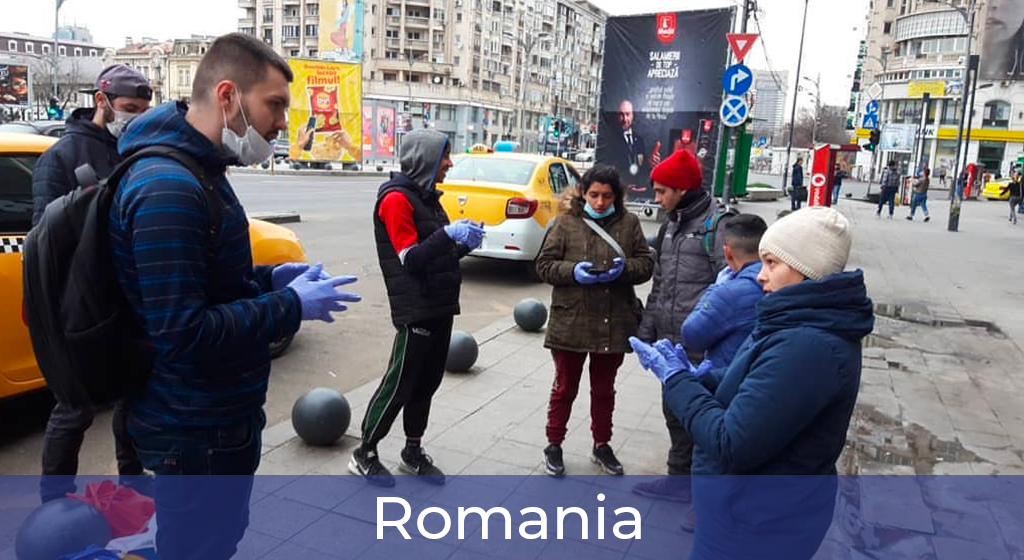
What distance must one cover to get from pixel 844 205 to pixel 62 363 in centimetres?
3355

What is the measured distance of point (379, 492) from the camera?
393cm

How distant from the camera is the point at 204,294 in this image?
1.95 metres

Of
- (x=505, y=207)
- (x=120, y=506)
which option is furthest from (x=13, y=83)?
(x=120, y=506)

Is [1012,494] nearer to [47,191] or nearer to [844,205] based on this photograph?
[47,191]

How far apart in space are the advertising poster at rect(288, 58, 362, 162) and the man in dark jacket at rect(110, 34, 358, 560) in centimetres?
2875

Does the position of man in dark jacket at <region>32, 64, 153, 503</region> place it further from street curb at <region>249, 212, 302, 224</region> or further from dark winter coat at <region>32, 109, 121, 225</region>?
street curb at <region>249, 212, 302, 224</region>

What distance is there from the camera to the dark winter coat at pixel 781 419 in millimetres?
1930

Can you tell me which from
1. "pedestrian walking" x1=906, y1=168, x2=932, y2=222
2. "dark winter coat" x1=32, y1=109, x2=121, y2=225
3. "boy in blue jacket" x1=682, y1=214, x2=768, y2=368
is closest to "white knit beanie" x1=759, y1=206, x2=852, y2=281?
"boy in blue jacket" x1=682, y1=214, x2=768, y2=368

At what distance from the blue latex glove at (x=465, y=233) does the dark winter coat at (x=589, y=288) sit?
660 mm

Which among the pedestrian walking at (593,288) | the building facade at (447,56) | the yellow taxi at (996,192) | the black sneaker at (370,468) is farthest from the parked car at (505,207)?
the building facade at (447,56)

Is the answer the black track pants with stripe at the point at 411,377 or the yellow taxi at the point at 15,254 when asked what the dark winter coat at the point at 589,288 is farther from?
the yellow taxi at the point at 15,254

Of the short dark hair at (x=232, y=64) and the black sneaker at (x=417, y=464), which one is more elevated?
the short dark hair at (x=232, y=64)

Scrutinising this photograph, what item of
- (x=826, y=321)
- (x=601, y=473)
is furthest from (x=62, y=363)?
(x=601, y=473)

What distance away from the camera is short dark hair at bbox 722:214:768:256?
3193 millimetres
